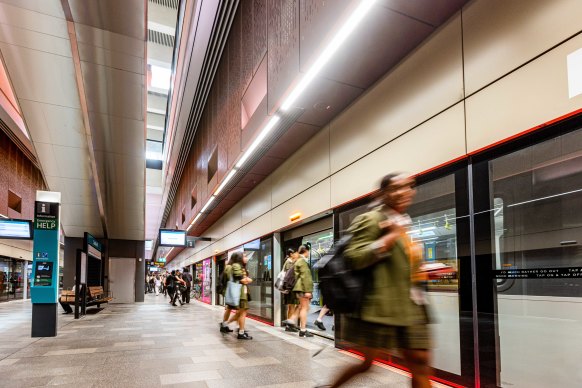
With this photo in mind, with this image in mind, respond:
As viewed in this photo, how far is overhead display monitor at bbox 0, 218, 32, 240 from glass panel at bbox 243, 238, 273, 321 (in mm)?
9001

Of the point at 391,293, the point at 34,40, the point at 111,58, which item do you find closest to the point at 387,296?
the point at 391,293

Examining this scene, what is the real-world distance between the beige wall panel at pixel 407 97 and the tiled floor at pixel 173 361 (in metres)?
2.69

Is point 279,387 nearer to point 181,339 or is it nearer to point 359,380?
point 359,380

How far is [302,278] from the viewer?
696 centimetres

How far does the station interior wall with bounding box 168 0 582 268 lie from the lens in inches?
119

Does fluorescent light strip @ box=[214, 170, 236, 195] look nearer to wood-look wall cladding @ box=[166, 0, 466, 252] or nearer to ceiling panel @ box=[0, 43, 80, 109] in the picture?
wood-look wall cladding @ box=[166, 0, 466, 252]

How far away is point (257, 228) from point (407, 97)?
6471mm

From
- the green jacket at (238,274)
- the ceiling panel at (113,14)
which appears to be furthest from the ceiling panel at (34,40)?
the green jacket at (238,274)

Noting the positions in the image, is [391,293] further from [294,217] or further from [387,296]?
[294,217]

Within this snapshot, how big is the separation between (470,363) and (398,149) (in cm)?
229

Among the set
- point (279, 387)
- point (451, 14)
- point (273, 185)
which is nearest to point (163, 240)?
point (273, 185)

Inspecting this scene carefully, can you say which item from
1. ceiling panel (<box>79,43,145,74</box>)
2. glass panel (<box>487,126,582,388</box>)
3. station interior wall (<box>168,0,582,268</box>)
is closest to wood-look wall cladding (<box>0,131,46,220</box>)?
ceiling panel (<box>79,43,145,74</box>)

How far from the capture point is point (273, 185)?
9172 mm

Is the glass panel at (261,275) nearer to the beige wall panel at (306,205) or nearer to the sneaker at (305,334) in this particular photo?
the beige wall panel at (306,205)
